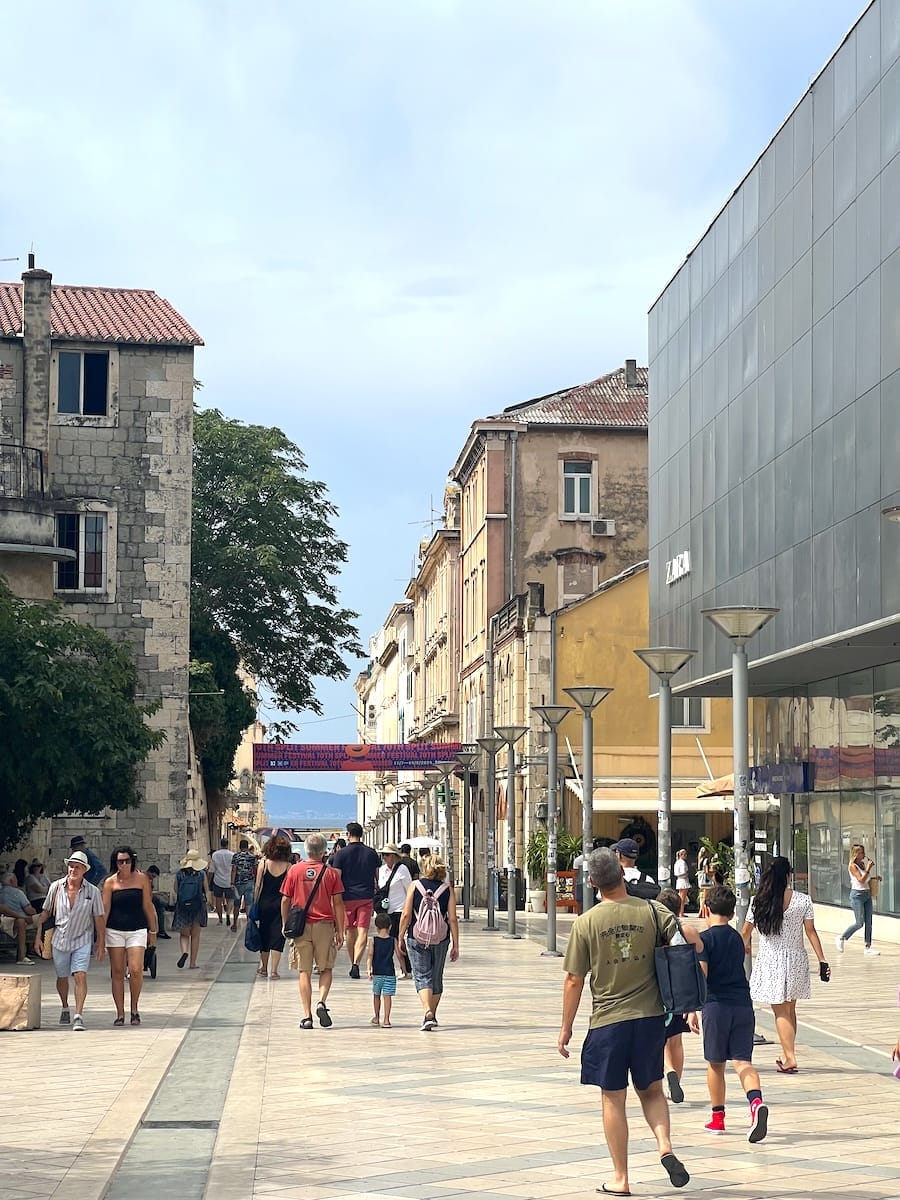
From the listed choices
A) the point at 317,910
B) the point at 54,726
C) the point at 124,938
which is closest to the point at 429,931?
the point at 317,910

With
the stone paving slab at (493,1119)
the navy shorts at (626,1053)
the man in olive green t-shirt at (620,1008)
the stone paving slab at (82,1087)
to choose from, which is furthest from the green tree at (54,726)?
the navy shorts at (626,1053)

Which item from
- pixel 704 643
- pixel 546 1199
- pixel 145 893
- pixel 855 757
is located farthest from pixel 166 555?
pixel 546 1199

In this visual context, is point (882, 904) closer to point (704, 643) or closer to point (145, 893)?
point (704, 643)

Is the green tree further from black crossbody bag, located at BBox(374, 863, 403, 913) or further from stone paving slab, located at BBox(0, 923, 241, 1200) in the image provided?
black crossbody bag, located at BBox(374, 863, 403, 913)

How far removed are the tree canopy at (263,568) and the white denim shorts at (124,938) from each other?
110 ft

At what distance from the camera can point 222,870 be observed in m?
33.8

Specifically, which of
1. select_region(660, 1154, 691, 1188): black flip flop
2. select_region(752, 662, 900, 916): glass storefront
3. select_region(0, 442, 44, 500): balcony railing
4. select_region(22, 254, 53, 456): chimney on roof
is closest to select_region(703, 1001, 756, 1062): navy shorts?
select_region(660, 1154, 691, 1188): black flip flop

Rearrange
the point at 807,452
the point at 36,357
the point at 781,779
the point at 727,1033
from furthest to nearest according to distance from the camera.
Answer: the point at 36,357 → the point at 781,779 → the point at 807,452 → the point at 727,1033

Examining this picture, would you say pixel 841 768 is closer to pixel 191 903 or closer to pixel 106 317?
pixel 191 903

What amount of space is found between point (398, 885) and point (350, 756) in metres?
37.7

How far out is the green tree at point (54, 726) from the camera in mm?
25156

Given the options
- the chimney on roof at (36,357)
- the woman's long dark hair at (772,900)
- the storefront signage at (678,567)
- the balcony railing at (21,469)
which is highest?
the chimney on roof at (36,357)

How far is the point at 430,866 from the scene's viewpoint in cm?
1748

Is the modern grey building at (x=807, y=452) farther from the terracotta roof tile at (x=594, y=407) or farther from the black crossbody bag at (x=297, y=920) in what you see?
the terracotta roof tile at (x=594, y=407)
